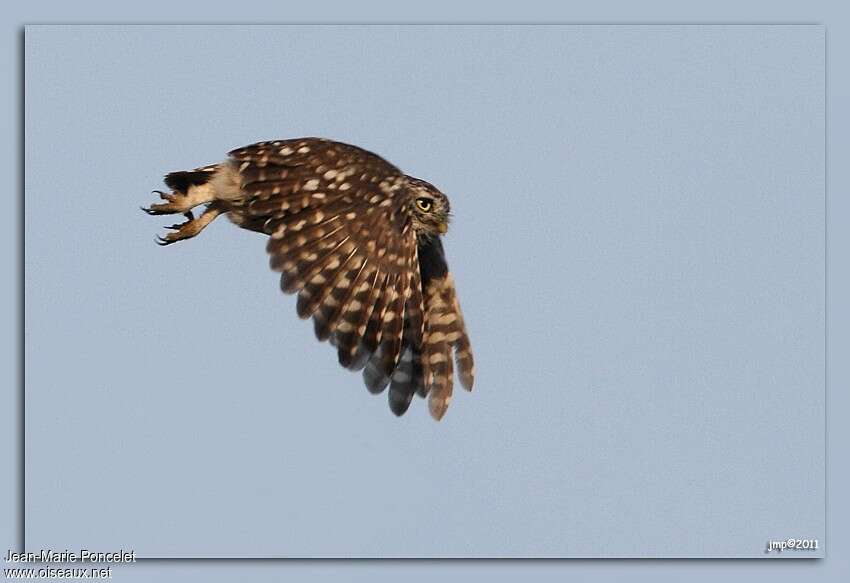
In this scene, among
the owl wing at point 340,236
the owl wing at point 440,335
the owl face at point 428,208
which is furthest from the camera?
the owl wing at point 440,335

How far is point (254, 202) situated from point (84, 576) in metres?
3.80

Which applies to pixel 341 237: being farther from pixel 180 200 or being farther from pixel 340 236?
pixel 180 200

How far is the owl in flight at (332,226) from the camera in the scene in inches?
466

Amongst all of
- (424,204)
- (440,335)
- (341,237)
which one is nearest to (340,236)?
(341,237)

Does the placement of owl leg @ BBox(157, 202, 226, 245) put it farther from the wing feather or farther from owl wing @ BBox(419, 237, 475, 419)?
owl wing @ BBox(419, 237, 475, 419)

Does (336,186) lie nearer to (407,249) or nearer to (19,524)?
(407,249)

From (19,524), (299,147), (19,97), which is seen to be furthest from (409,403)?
(19,97)

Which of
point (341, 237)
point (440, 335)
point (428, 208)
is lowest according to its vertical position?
point (440, 335)

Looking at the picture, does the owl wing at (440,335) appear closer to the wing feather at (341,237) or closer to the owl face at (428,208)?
the owl face at (428,208)

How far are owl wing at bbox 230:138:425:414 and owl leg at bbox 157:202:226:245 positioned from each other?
0.35 metres

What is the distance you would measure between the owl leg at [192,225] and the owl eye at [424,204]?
184cm

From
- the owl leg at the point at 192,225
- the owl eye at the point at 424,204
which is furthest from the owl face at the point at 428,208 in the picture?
the owl leg at the point at 192,225

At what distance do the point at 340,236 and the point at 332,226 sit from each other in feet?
0.38

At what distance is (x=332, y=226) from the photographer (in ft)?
39.5
